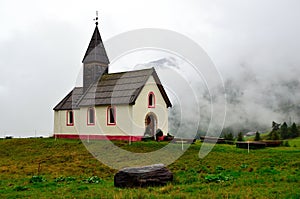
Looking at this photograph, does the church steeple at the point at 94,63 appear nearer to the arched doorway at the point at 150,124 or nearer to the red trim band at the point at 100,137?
the red trim band at the point at 100,137

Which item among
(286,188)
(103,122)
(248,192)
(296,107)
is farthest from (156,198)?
(296,107)

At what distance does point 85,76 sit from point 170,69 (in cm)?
1842

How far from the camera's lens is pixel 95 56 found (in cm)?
4053

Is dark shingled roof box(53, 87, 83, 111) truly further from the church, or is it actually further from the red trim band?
the red trim band

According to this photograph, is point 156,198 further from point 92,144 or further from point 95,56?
point 95,56

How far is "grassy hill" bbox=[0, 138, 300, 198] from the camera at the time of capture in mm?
12609

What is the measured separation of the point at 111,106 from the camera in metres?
34.8

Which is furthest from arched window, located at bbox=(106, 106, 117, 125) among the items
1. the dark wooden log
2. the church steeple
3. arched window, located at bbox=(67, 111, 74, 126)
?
the dark wooden log

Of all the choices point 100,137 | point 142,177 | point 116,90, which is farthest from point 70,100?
point 142,177

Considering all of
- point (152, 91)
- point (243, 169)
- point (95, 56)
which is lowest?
point (243, 169)

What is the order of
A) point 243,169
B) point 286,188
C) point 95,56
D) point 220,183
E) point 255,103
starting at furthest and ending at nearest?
point 255,103, point 95,56, point 243,169, point 220,183, point 286,188

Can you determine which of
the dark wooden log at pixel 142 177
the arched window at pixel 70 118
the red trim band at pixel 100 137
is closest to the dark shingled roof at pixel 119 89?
the arched window at pixel 70 118

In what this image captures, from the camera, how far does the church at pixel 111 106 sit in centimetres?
3406

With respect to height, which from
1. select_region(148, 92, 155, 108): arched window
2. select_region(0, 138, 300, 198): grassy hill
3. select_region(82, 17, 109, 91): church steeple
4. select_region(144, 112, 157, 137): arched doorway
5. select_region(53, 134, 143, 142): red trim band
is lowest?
select_region(0, 138, 300, 198): grassy hill
